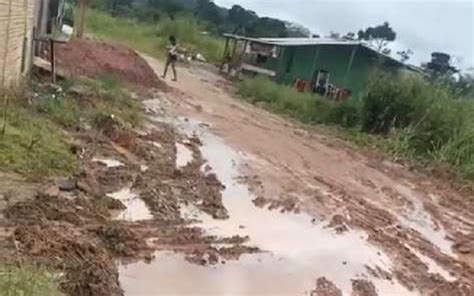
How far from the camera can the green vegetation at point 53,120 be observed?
959 cm

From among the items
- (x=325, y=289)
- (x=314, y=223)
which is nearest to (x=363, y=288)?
(x=325, y=289)

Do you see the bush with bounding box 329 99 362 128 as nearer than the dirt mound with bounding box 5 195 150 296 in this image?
No

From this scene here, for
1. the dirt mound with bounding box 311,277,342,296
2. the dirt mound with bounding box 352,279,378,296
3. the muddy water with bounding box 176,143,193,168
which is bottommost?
the muddy water with bounding box 176,143,193,168

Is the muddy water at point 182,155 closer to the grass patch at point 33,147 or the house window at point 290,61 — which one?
the grass patch at point 33,147

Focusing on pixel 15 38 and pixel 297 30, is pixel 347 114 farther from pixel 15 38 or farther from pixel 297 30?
pixel 297 30

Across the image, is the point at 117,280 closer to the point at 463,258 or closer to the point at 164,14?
the point at 463,258

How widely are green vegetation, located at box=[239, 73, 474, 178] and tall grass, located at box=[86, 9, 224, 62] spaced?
561 inches

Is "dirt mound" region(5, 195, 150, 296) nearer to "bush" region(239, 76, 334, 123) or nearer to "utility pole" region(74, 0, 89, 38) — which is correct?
"bush" region(239, 76, 334, 123)

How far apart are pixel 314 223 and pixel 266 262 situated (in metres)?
2.22

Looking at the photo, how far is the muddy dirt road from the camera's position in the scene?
25.8ft

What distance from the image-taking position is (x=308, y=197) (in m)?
11.8

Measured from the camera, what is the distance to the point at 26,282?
17.5 feet

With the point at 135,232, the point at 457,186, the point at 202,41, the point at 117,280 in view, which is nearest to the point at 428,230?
the point at 457,186

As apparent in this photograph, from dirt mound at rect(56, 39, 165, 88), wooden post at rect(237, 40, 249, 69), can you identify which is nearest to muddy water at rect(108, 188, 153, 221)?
dirt mound at rect(56, 39, 165, 88)
